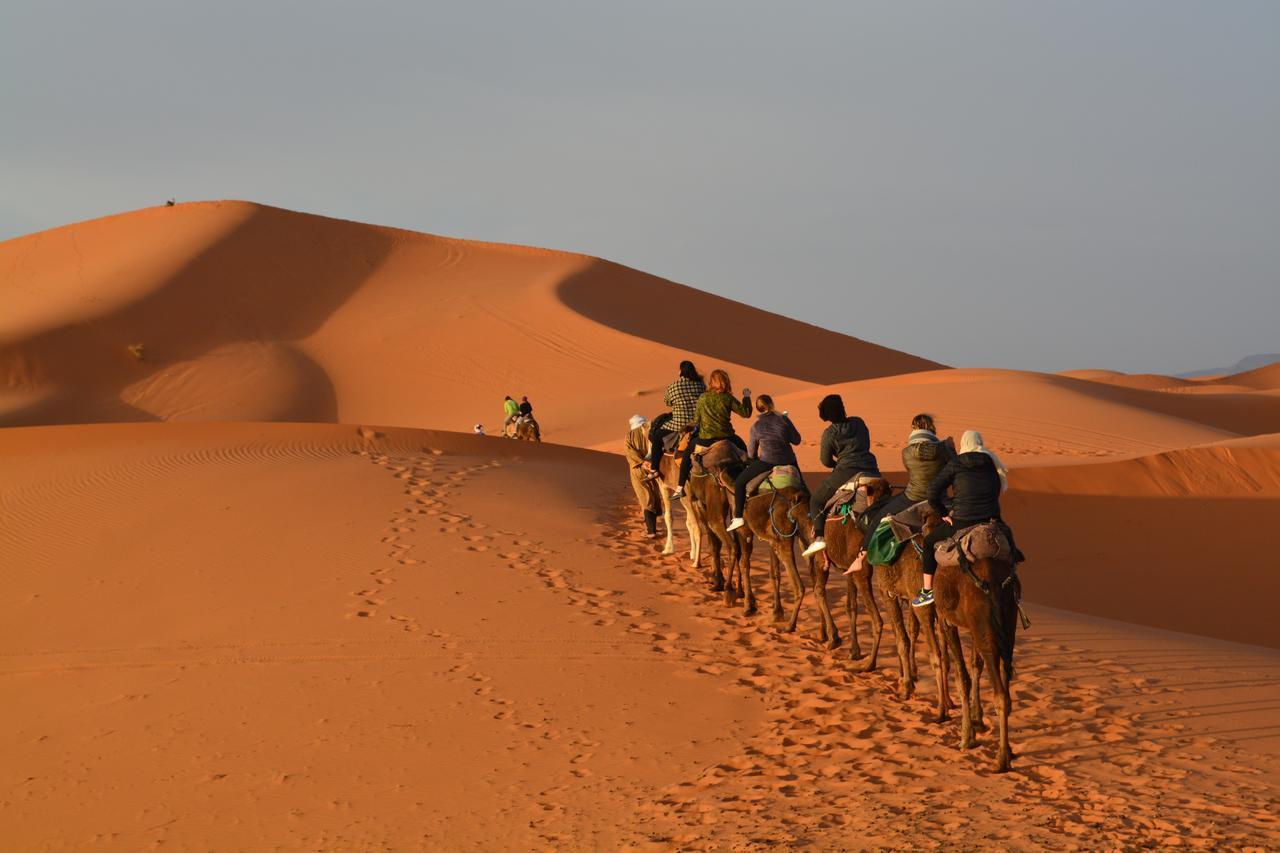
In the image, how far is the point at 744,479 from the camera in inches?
488

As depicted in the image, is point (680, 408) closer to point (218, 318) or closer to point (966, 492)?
point (966, 492)

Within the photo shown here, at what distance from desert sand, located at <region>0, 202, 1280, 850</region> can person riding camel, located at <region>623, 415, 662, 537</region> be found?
36cm

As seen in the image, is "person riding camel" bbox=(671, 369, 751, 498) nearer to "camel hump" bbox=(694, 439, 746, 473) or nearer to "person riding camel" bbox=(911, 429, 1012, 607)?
"camel hump" bbox=(694, 439, 746, 473)

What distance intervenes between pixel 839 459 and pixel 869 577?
1.15 metres

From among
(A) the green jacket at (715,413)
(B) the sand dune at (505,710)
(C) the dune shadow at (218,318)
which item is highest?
(C) the dune shadow at (218,318)

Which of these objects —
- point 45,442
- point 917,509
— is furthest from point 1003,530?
point 45,442

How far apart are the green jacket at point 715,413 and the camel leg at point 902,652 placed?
3.59m

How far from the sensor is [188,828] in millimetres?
7938

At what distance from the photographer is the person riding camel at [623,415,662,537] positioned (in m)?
15.7

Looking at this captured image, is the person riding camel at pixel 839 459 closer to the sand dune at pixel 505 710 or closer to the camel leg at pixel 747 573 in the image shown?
the sand dune at pixel 505 710

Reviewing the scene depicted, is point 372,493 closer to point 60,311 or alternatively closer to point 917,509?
point 917,509

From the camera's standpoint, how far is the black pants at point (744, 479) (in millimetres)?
12336

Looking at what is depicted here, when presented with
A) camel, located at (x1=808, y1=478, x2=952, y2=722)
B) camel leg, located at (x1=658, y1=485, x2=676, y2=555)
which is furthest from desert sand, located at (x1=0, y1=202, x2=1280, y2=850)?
camel leg, located at (x1=658, y1=485, x2=676, y2=555)

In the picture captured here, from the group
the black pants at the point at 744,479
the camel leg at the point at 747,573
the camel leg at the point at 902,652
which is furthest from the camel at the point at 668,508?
the camel leg at the point at 902,652
